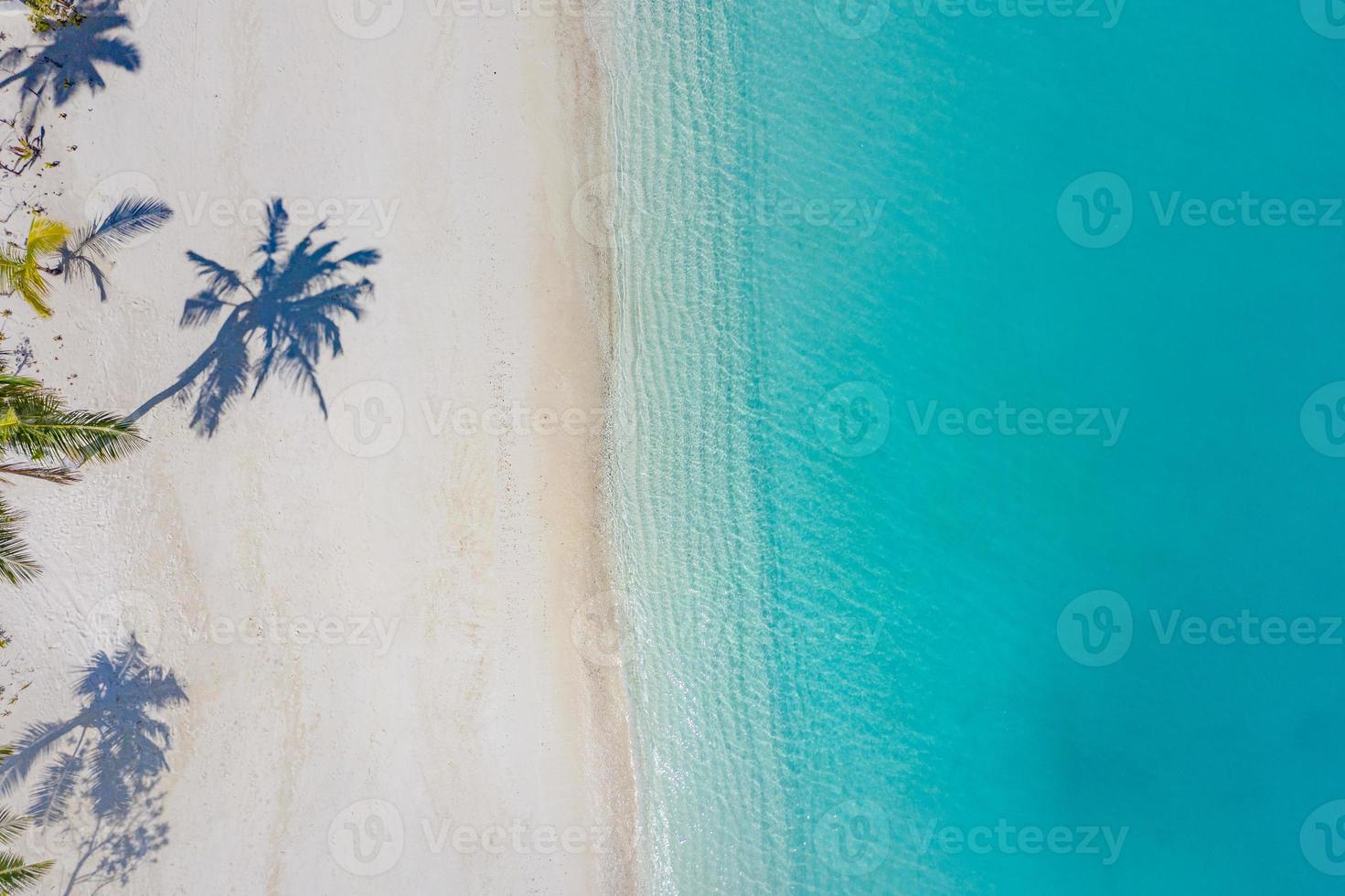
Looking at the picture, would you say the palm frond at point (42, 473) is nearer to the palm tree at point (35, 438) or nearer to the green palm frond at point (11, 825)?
the palm tree at point (35, 438)

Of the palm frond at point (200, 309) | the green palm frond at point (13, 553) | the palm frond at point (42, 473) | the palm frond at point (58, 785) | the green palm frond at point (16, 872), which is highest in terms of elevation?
the palm frond at point (200, 309)

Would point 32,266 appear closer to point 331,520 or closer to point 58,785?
point 331,520

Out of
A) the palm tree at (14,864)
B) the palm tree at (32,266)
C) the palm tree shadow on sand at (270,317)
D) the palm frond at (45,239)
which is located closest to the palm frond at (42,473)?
the palm tree shadow on sand at (270,317)

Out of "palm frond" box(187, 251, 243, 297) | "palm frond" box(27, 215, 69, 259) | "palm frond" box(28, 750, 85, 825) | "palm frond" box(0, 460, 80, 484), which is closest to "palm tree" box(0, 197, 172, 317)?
"palm frond" box(187, 251, 243, 297)

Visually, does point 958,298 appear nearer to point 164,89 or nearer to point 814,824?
point 814,824

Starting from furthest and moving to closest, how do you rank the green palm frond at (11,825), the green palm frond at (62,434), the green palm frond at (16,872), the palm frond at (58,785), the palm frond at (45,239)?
the palm frond at (58,785) < the green palm frond at (11,825) < the green palm frond at (16,872) < the palm frond at (45,239) < the green palm frond at (62,434)

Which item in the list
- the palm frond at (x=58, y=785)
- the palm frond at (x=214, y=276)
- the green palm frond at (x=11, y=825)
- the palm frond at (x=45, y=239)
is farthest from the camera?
the palm frond at (x=214, y=276)
